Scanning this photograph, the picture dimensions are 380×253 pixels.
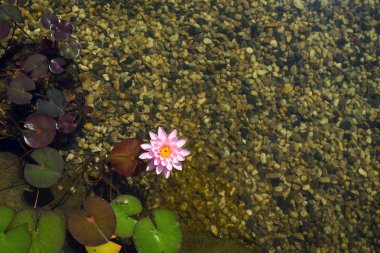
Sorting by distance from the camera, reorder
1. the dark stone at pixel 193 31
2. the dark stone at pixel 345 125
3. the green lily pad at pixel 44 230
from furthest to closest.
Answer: the dark stone at pixel 193 31 → the dark stone at pixel 345 125 → the green lily pad at pixel 44 230

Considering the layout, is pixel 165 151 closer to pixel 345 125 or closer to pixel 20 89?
pixel 20 89

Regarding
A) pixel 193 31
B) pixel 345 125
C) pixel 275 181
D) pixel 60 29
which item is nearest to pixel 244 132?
pixel 275 181

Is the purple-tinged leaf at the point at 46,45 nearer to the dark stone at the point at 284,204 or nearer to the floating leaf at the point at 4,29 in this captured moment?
the floating leaf at the point at 4,29

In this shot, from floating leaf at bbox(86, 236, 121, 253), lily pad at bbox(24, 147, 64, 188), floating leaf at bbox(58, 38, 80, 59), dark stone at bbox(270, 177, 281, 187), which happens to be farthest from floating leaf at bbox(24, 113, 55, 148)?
dark stone at bbox(270, 177, 281, 187)

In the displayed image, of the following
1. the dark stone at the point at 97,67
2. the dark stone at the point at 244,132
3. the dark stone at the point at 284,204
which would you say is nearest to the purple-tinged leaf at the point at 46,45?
the dark stone at the point at 97,67

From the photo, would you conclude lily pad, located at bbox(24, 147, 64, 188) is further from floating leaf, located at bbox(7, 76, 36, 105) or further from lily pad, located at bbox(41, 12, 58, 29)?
lily pad, located at bbox(41, 12, 58, 29)

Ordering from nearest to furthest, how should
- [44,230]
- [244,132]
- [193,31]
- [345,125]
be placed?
[44,230] → [244,132] → [345,125] → [193,31]
